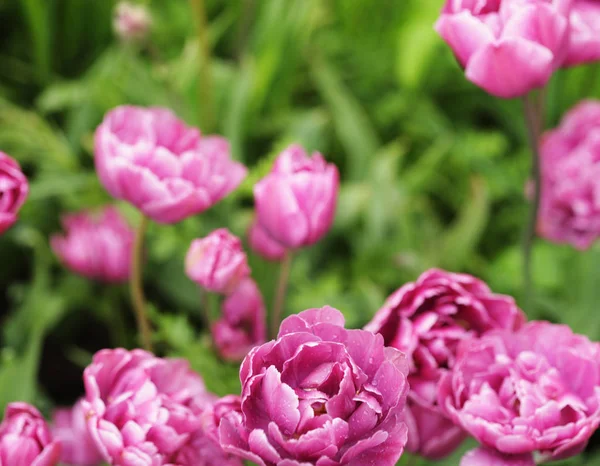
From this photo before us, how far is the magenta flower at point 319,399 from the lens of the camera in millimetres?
362

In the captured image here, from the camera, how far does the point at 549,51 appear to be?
18.8 inches

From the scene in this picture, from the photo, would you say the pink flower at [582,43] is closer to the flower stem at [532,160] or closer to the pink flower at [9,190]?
the flower stem at [532,160]

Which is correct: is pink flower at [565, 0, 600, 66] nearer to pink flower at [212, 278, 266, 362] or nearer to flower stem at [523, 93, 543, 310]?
flower stem at [523, 93, 543, 310]

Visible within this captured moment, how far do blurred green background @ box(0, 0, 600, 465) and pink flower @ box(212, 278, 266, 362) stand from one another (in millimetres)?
25

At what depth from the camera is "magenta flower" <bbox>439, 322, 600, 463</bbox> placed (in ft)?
1.36

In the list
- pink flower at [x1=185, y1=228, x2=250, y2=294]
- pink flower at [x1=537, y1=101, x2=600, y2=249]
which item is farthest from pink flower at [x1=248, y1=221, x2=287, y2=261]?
pink flower at [x1=537, y1=101, x2=600, y2=249]

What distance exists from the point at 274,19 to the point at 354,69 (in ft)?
0.51

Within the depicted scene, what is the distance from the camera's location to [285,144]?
853mm

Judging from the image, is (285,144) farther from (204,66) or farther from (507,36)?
(507,36)

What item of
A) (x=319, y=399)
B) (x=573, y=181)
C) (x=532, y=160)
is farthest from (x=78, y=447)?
(x=573, y=181)

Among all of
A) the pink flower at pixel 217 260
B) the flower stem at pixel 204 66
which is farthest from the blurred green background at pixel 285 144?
the pink flower at pixel 217 260

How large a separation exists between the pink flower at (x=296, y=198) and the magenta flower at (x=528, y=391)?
0.13 m

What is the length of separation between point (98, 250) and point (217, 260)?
0.88 feet

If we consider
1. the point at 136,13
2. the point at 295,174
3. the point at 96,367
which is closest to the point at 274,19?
the point at 136,13
